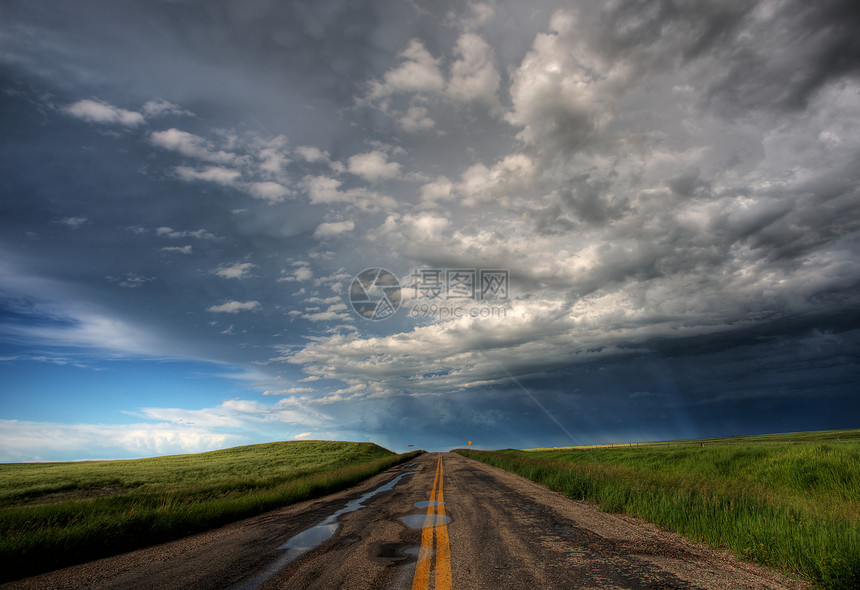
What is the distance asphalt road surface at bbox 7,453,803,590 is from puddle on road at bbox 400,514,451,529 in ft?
0.08

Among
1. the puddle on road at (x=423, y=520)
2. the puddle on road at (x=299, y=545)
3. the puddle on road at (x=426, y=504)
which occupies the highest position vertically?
the puddle on road at (x=299, y=545)

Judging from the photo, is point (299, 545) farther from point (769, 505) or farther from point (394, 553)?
point (769, 505)

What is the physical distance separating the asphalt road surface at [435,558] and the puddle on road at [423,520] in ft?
0.08

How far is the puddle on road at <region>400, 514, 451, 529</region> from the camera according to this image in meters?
7.56

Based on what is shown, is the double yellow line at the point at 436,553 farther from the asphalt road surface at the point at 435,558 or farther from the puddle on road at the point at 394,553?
the puddle on road at the point at 394,553

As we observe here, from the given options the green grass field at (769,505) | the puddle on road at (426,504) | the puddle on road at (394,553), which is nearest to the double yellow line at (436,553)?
the puddle on road at (394,553)

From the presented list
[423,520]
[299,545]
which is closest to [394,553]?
[299,545]

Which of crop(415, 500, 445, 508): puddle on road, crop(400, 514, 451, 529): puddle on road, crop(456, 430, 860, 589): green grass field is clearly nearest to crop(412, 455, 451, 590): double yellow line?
crop(400, 514, 451, 529): puddle on road

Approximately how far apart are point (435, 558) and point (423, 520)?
297cm

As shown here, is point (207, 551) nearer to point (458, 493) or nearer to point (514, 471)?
point (458, 493)

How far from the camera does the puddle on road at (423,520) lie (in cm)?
756

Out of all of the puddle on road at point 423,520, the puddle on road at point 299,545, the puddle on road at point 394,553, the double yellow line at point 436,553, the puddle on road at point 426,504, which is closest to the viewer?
the double yellow line at point 436,553

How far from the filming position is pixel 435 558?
5312 millimetres

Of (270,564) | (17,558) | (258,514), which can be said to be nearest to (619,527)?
(270,564)
